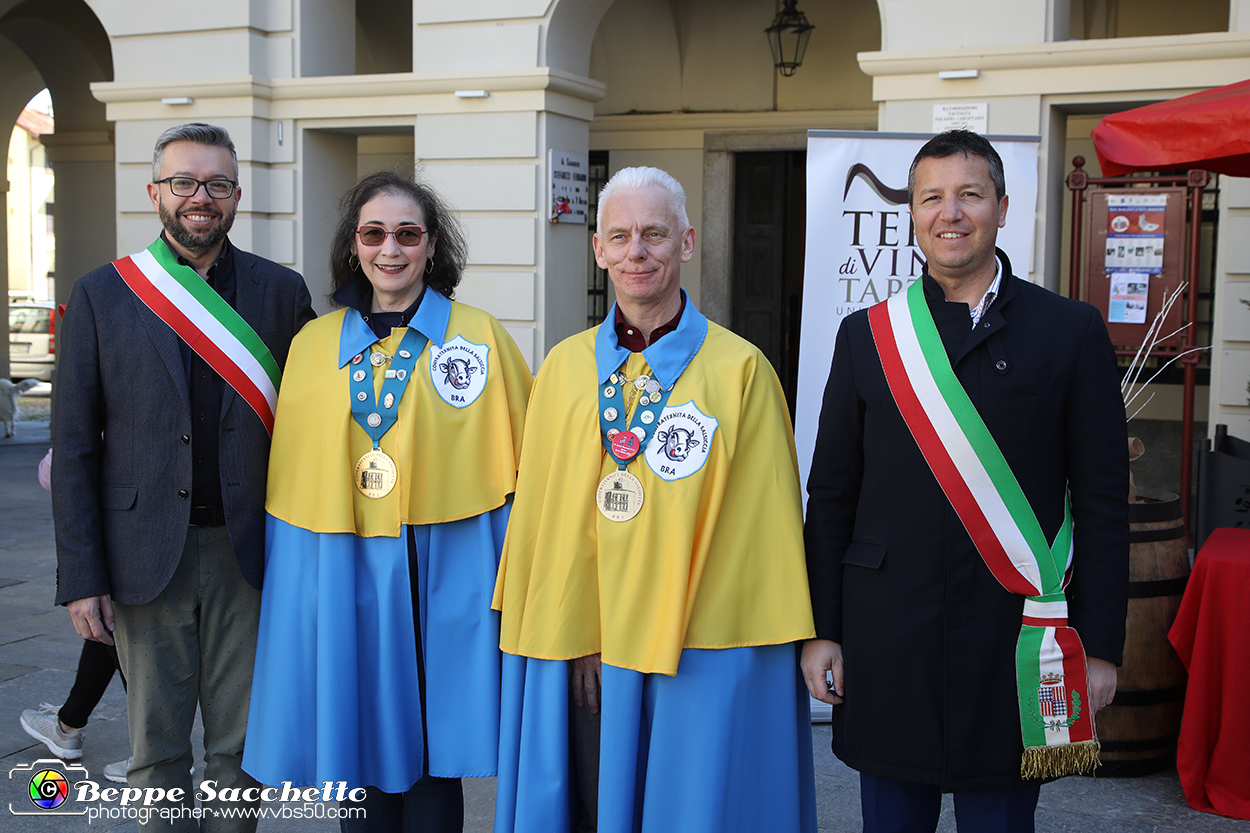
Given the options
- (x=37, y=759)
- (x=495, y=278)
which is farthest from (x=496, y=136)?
(x=37, y=759)

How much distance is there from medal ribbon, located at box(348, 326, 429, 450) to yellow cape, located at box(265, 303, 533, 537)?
0.05 ft

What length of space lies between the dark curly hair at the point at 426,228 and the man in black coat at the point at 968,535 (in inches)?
48.0

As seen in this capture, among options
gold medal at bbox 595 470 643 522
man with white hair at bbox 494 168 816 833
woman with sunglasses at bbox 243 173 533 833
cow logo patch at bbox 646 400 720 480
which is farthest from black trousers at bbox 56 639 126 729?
cow logo patch at bbox 646 400 720 480

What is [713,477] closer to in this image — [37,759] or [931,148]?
[931,148]

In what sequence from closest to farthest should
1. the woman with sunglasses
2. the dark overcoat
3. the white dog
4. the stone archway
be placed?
the dark overcoat, the woman with sunglasses, the white dog, the stone archway

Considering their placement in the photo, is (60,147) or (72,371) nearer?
(72,371)

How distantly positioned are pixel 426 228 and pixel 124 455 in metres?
0.98

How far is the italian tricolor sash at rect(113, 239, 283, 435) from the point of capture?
A: 2969 millimetres

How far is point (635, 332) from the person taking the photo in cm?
261

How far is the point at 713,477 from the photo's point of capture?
97.0 inches

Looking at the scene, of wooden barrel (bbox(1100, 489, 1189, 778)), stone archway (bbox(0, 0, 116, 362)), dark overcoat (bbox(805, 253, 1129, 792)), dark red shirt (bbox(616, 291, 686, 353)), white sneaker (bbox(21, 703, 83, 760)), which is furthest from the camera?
stone archway (bbox(0, 0, 116, 362))

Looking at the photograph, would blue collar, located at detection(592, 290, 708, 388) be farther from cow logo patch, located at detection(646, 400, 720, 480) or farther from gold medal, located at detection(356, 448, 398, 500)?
gold medal, located at detection(356, 448, 398, 500)

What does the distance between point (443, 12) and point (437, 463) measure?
6235 millimetres

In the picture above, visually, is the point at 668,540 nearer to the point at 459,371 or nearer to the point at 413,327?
the point at 459,371
